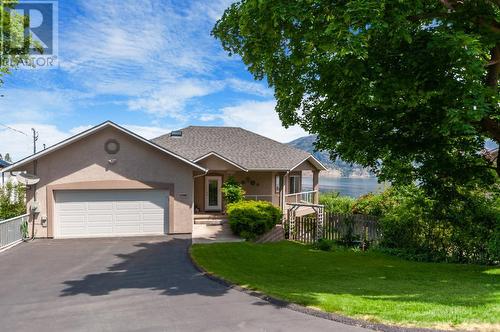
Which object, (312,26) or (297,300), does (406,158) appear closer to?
(312,26)

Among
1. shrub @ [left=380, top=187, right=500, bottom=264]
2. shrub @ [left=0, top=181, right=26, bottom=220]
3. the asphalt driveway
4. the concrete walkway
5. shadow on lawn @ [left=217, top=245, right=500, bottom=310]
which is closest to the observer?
the asphalt driveway

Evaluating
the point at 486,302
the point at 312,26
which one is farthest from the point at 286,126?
the point at 486,302

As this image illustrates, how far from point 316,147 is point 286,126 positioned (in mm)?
1873

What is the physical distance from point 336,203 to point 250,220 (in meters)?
14.5

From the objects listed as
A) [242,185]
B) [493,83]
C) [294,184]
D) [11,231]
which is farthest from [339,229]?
[11,231]

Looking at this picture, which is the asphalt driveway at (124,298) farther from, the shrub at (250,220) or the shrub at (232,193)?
the shrub at (232,193)

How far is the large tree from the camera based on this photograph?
816 centimetres

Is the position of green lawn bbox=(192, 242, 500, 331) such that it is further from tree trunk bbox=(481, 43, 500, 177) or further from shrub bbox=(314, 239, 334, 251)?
tree trunk bbox=(481, 43, 500, 177)

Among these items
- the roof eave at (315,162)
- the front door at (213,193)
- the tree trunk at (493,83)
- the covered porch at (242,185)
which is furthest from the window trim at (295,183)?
the tree trunk at (493,83)

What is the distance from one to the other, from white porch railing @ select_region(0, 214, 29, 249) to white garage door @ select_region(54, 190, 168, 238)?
156 cm

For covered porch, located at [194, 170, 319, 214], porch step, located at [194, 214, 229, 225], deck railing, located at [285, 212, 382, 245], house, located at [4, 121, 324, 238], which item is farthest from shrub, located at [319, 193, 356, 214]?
house, located at [4, 121, 324, 238]

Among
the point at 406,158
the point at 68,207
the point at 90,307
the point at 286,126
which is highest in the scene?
the point at 286,126

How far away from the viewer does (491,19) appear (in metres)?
9.37

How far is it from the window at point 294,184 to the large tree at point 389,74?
1427 cm
